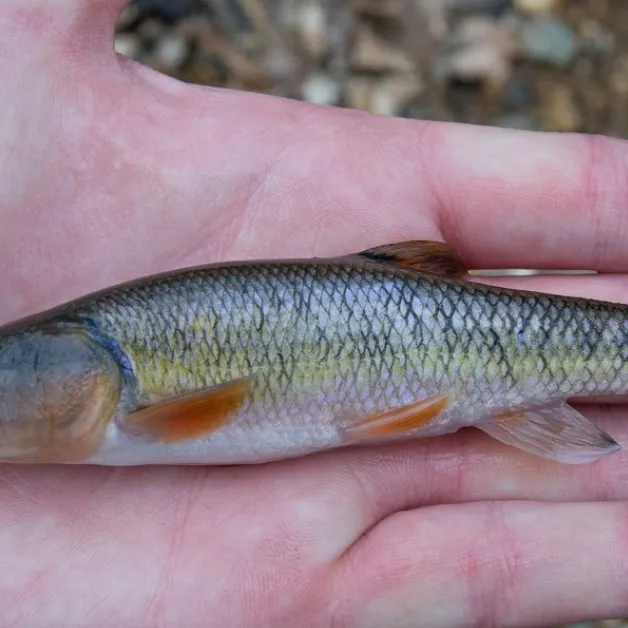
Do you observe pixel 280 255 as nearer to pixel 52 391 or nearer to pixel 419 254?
pixel 419 254

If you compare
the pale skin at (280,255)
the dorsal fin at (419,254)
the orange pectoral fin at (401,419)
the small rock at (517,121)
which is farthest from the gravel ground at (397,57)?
the orange pectoral fin at (401,419)

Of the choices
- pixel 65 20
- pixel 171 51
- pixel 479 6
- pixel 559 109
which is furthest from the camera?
pixel 479 6

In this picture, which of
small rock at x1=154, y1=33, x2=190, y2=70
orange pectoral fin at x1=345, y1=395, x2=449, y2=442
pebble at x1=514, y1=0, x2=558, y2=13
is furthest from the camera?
pebble at x1=514, y1=0, x2=558, y2=13

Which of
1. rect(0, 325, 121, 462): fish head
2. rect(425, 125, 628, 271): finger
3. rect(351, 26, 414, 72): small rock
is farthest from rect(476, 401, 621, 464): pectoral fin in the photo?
rect(351, 26, 414, 72): small rock

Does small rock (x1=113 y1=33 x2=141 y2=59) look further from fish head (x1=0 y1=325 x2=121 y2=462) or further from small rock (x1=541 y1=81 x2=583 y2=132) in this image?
fish head (x1=0 y1=325 x2=121 y2=462)

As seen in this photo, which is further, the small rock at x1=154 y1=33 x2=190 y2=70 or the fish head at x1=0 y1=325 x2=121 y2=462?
the small rock at x1=154 y1=33 x2=190 y2=70

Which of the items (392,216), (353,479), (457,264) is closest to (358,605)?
(353,479)

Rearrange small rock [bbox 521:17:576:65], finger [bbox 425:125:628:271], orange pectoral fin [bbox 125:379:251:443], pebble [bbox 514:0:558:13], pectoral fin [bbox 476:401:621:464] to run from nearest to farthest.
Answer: orange pectoral fin [bbox 125:379:251:443], pectoral fin [bbox 476:401:621:464], finger [bbox 425:125:628:271], small rock [bbox 521:17:576:65], pebble [bbox 514:0:558:13]

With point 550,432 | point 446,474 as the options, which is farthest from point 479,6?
point 446,474
